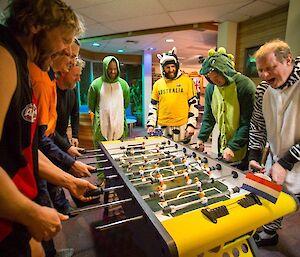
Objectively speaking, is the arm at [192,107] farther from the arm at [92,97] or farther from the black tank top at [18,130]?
the black tank top at [18,130]

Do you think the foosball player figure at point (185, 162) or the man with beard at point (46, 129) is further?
the foosball player figure at point (185, 162)

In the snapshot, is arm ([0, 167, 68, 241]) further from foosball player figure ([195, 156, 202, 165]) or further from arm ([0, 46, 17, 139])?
foosball player figure ([195, 156, 202, 165])

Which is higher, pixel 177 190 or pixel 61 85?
pixel 61 85

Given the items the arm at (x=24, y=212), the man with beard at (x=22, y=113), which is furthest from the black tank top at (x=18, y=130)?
the arm at (x=24, y=212)

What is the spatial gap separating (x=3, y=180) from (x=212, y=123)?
2.13 meters

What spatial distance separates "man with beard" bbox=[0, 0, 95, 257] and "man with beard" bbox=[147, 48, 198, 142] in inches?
83.7

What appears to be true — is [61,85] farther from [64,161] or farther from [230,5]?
[230,5]

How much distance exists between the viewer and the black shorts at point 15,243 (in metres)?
0.75

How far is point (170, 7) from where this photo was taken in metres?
3.16

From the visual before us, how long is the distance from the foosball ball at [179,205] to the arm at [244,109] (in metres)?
0.40

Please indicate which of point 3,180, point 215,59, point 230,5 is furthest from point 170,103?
point 3,180

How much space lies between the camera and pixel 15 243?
775 millimetres

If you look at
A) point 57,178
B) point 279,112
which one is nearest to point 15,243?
point 57,178

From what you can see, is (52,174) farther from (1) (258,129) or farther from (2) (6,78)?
(1) (258,129)
